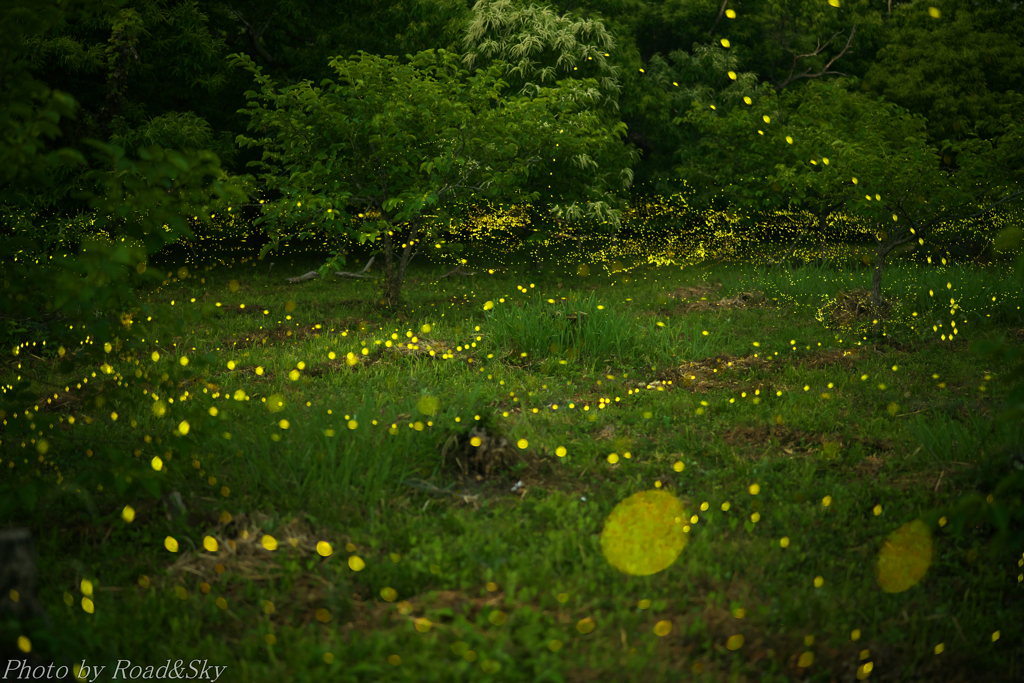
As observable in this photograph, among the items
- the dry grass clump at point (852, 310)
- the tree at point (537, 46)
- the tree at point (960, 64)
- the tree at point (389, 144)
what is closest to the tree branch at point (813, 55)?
the tree at point (960, 64)

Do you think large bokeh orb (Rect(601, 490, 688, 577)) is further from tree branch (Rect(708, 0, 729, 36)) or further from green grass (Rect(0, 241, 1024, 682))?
tree branch (Rect(708, 0, 729, 36))

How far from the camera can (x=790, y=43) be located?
20000mm

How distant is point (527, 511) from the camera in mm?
3938

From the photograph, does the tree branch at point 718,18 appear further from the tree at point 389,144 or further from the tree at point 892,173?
the tree at point 389,144

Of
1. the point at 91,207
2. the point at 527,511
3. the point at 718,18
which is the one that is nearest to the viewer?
the point at 91,207

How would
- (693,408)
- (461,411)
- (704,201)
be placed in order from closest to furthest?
(461,411), (693,408), (704,201)

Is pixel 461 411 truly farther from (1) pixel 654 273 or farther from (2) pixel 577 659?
(1) pixel 654 273

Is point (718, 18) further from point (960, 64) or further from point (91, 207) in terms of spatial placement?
point (91, 207)

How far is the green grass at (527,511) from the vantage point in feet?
9.16

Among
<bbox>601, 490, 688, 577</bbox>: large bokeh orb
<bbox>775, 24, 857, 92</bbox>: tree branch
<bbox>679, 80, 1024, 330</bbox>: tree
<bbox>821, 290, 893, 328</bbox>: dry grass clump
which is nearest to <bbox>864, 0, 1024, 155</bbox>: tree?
<bbox>775, 24, 857, 92</bbox>: tree branch

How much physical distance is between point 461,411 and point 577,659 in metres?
2.69

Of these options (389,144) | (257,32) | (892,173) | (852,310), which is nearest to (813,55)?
(852,310)

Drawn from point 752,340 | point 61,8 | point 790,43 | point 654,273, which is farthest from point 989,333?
point 790,43

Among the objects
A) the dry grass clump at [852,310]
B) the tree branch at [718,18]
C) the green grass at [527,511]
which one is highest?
the tree branch at [718,18]
